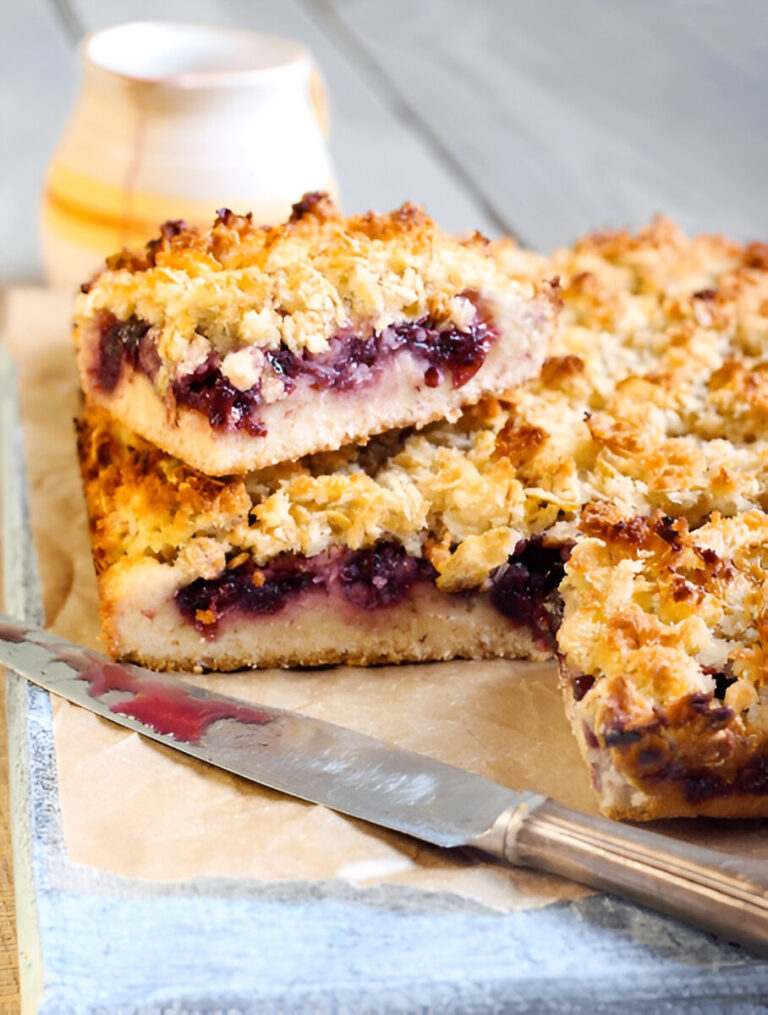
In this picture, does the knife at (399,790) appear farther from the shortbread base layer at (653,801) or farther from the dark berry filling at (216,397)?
the dark berry filling at (216,397)

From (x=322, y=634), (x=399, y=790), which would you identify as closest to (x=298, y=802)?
(x=399, y=790)

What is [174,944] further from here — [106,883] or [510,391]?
[510,391]

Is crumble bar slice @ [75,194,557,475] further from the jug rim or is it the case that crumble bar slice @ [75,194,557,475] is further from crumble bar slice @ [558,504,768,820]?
the jug rim

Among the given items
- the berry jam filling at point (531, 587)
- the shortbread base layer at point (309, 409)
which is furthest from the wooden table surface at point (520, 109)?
the berry jam filling at point (531, 587)

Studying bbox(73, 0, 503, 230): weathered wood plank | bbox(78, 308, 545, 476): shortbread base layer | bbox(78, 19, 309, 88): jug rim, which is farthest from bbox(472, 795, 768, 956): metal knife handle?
bbox(73, 0, 503, 230): weathered wood plank

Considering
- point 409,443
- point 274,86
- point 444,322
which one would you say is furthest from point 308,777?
point 274,86

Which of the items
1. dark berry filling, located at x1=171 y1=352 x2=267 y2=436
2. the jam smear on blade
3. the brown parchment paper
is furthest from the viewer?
dark berry filling, located at x1=171 y1=352 x2=267 y2=436

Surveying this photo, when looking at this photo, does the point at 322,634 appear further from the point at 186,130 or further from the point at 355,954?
the point at 186,130
